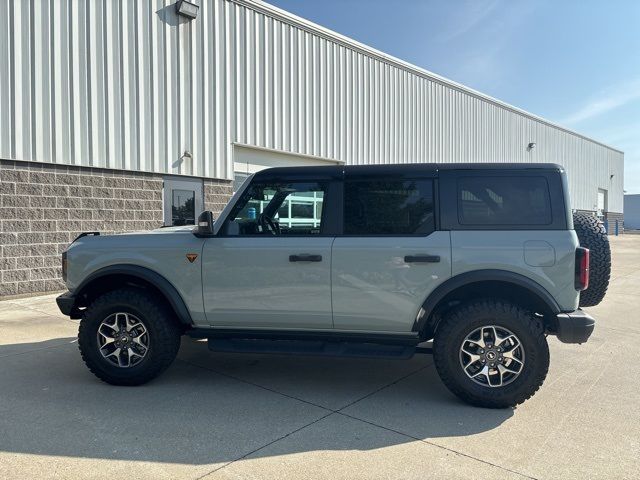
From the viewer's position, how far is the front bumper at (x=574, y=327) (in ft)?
11.9

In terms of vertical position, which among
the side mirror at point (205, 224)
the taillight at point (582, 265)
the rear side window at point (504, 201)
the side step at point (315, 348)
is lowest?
the side step at point (315, 348)

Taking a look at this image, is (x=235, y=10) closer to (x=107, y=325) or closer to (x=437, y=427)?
(x=107, y=325)

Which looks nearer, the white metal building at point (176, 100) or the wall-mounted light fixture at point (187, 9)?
the white metal building at point (176, 100)

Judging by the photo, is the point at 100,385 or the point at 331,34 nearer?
the point at 100,385

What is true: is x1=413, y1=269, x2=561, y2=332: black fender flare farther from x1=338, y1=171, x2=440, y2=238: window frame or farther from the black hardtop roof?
the black hardtop roof

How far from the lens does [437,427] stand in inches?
136

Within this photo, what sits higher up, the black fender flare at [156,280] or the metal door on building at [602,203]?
the metal door on building at [602,203]

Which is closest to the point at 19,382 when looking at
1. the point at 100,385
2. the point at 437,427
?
the point at 100,385

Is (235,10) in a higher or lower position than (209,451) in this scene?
higher

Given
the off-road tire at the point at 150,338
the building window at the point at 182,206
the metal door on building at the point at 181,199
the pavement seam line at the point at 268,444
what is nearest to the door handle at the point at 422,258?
the pavement seam line at the point at 268,444

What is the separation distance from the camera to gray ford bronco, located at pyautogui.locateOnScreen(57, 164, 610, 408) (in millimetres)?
3725

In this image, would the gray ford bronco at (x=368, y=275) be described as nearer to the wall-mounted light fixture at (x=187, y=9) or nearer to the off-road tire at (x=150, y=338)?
the off-road tire at (x=150, y=338)

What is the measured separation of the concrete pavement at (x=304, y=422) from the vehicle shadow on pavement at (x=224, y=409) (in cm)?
1

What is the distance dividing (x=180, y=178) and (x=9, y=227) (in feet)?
11.4
